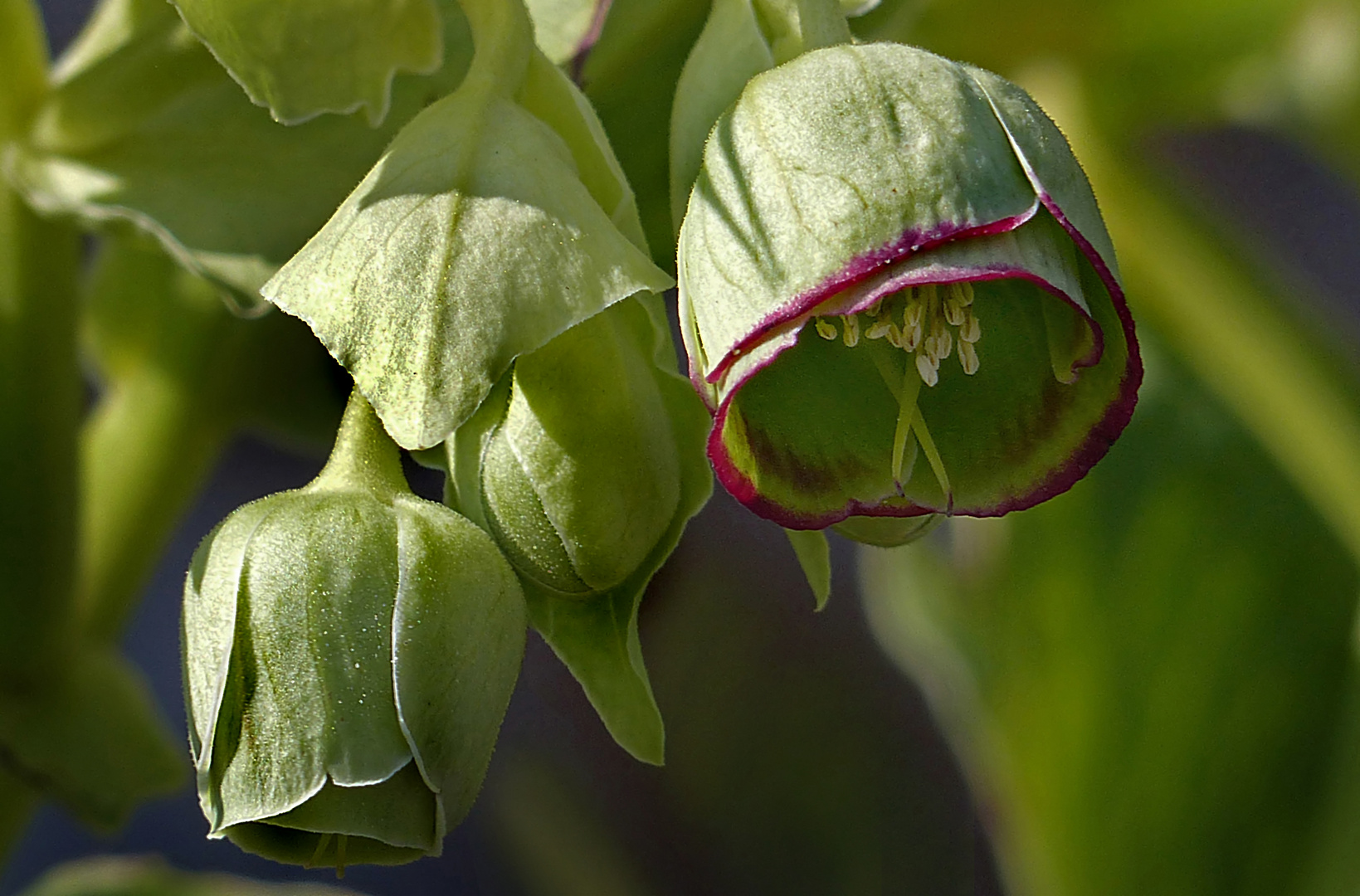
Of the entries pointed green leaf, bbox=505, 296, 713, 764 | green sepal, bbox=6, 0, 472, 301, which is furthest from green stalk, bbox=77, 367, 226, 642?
pointed green leaf, bbox=505, 296, 713, 764

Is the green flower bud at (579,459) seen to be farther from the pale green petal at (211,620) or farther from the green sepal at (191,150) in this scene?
the green sepal at (191,150)

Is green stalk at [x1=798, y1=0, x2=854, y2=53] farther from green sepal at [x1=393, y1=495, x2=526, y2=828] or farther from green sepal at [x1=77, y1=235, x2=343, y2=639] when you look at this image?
green sepal at [x1=77, y1=235, x2=343, y2=639]

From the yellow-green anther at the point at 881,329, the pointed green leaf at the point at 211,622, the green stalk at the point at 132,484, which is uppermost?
the pointed green leaf at the point at 211,622

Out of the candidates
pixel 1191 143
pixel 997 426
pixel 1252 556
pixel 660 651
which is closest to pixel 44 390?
pixel 997 426

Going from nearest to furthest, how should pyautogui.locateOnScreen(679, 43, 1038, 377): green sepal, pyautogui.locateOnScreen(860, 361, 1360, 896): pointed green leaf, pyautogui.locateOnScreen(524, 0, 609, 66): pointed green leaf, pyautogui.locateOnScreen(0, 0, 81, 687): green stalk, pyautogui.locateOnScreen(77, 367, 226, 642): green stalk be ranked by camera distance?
pyautogui.locateOnScreen(679, 43, 1038, 377): green sepal → pyautogui.locateOnScreen(524, 0, 609, 66): pointed green leaf → pyautogui.locateOnScreen(0, 0, 81, 687): green stalk → pyautogui.locateOnScreen(77, 367, 226, 642): green stalk → pyautogui.locateOnScreen(860, 361, 1360, 896): pointed green leaf

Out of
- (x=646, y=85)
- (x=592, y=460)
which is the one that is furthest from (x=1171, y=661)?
(x=592, y=460)

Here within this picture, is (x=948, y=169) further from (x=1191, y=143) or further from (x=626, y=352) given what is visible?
(x=1191, y=143)

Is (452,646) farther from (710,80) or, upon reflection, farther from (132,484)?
(132,484)

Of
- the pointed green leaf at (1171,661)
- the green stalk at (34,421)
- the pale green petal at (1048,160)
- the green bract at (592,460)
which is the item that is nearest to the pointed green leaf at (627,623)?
the green bract at (592,460)
